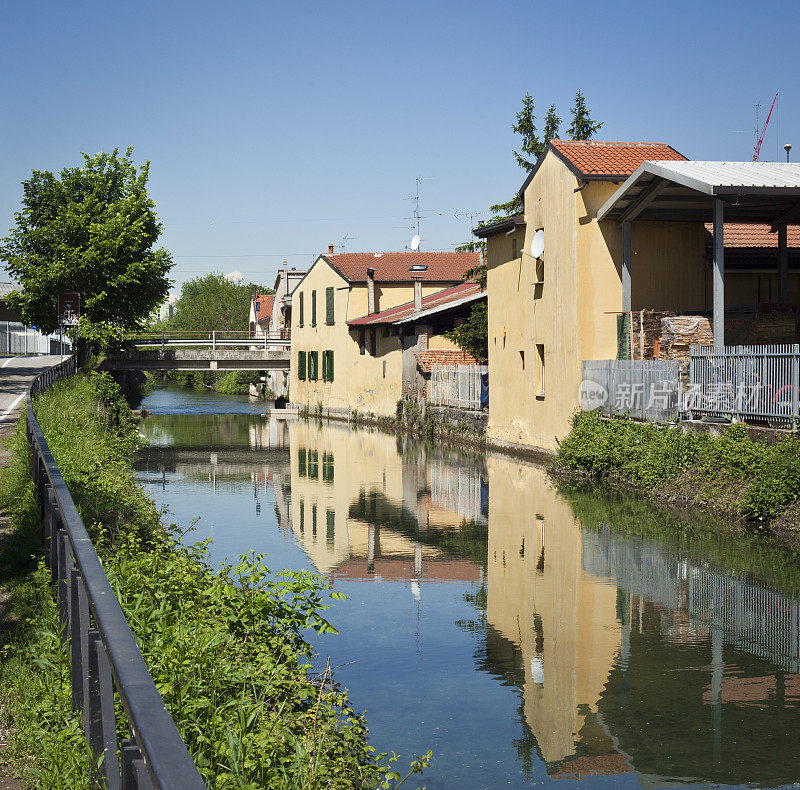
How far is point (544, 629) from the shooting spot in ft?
27.8

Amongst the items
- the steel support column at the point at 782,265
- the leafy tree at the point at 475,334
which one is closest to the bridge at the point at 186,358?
the leafy tree at the point at 475,334

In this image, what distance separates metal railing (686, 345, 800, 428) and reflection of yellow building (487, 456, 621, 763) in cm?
286

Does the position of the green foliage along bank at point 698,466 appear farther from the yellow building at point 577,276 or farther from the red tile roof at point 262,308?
the red tile roof at point 262,308

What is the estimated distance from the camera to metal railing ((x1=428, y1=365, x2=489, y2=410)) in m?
29.6

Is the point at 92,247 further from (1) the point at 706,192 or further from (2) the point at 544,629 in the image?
(2) the point at 544,629

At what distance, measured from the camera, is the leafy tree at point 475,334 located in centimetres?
3125

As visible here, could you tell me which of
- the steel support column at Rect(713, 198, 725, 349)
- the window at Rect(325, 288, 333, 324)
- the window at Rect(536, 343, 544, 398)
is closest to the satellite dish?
the window at Rect(536, 343, 544, 398)

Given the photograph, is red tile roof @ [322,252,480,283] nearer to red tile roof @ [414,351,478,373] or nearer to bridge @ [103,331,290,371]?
bridge @ [103,331,290,371]

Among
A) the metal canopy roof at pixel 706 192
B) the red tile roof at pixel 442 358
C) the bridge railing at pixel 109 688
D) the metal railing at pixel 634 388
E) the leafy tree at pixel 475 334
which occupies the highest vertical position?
the metal canopy roof at pixel 706 192

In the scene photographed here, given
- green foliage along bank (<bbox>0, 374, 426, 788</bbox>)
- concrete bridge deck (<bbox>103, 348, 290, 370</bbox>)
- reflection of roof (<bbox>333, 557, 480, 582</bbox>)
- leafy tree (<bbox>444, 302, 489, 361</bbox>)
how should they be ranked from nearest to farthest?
green foliage along bank (<bbox>0, 374, 426, 788</bbox>) < reflection of roof (<bbox>333, 557, 480, 582</bbox>) < leafy tree (<bbox>444, 302, 489, 361</bbox>) < concrete bridge deck (<bbox>103, 348, 290, 370</bbox>)

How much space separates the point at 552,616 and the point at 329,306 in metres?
35.3

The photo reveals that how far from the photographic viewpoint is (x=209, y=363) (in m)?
44.6

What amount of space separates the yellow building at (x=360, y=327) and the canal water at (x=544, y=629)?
61.2ft

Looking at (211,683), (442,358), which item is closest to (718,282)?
(211,683)
